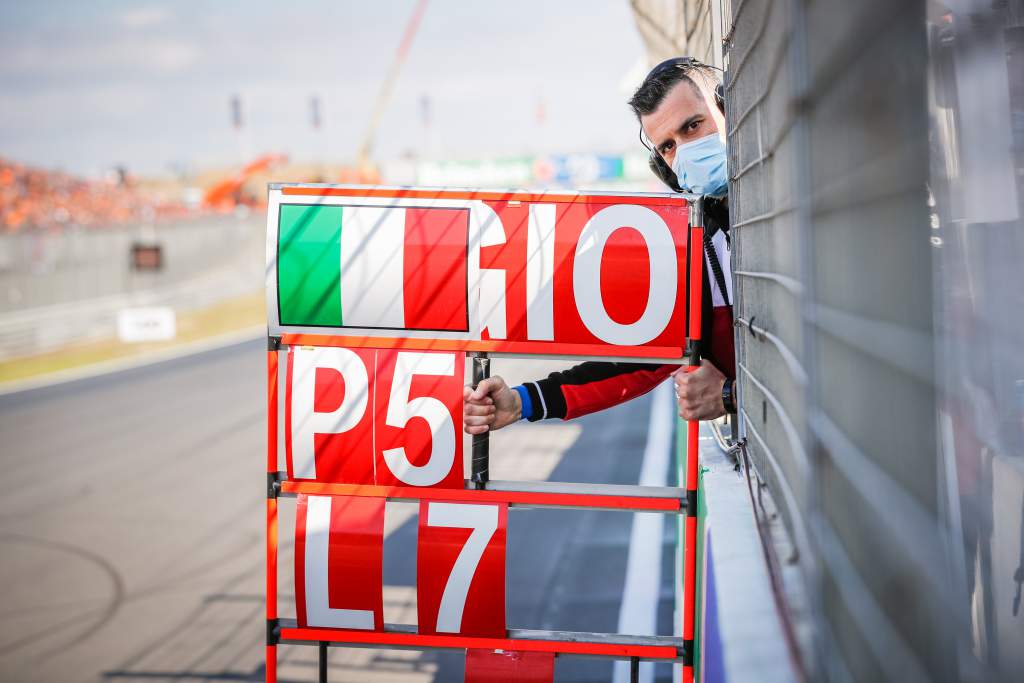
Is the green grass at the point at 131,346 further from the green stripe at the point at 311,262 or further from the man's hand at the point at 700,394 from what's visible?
the man's hand at the point at 700,394

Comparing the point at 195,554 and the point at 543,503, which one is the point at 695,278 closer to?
the point at 543,503

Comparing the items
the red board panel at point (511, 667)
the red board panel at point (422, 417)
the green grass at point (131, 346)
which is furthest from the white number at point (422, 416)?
the green grass at point (131, 346)

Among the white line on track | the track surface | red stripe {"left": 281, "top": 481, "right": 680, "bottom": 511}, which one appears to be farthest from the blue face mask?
the white line on track

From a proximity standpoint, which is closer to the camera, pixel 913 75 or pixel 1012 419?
pixel 913 75

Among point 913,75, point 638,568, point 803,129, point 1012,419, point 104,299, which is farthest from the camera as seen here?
point 104,299

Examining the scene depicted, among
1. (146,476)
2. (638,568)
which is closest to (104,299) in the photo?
(146,476)

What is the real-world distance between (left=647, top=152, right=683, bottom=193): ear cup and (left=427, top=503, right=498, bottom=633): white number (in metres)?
1.38

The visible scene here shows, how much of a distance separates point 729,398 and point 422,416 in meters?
0.93

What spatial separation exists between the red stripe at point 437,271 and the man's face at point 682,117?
70 cm

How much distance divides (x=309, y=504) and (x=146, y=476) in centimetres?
869

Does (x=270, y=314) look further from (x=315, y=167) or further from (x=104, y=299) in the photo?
(x=315, y=167)

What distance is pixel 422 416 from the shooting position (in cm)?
272

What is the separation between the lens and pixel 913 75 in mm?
965

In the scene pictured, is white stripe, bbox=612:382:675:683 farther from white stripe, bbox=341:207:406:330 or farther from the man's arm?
white stripe, bbox=341:207:406:330
